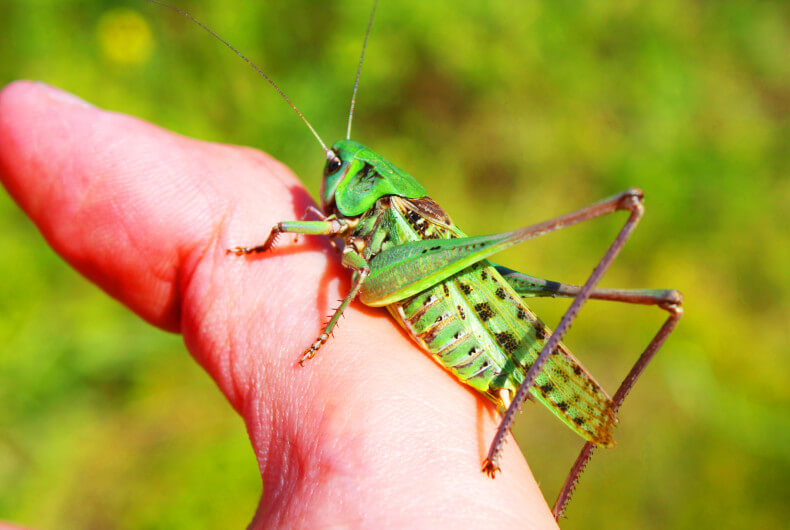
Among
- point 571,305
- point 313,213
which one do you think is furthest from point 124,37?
point 571,305

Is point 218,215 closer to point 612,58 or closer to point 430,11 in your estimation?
point 430,11

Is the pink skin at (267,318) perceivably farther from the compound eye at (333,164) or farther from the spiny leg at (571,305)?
the compound eye at (333,164)

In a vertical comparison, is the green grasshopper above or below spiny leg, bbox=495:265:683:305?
below

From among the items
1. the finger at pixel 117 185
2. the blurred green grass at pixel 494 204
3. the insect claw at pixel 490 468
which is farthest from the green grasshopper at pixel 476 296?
the blurred green grass at pixel 494 204

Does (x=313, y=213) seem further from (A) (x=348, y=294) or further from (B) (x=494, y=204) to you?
(B) (x=494, y=204)

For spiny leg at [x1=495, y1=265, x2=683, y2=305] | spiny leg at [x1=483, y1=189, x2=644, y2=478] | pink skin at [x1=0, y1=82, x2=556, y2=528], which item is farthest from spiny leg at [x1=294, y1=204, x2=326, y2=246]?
spiny leg at [x1=483, y1=189, x2=644, y2=478]

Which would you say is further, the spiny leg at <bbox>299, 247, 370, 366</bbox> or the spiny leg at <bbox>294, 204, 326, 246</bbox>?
the spiny leg at <bbox>294, 204, 326, 246</bbox>

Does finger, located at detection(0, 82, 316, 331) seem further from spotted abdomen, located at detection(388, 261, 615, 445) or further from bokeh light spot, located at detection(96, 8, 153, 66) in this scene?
bokeh light spot, located at detection(96, 8, 153, 66)

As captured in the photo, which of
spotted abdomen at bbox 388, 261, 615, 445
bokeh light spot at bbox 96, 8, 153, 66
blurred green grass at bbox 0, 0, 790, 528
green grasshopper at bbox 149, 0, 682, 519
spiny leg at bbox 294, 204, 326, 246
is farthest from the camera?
bokeh light spot at bbox 96, 8, 153, 66
